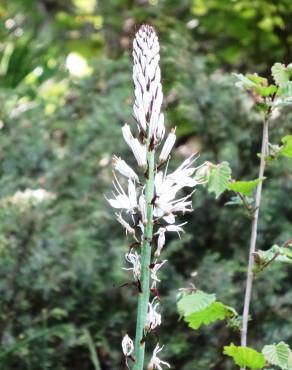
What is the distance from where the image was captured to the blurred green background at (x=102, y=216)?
3.55 metres

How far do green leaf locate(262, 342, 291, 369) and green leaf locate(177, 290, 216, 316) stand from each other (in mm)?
215

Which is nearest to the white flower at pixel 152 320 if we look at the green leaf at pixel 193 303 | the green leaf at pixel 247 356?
the green leaf at pixel 193 303

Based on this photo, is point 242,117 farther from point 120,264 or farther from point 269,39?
point 269,39

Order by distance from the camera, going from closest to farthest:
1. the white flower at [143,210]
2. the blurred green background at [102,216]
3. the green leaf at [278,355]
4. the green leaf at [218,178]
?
1. the white flower at [143,210]
2. the green leaf at [278,355]
3. the green leaf at [218,178]
4. the blurred green background at [102,216]

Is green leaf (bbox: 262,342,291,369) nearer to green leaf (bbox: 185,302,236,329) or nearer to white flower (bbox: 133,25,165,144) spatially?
green leaf (bbox: 185,302,236,329)

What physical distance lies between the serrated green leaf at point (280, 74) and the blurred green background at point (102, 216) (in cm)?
152

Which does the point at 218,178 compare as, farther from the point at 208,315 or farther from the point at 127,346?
the point at 127,346

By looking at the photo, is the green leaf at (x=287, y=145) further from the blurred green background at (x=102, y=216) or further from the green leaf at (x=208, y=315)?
the blurred green background at (x=102, y=216)

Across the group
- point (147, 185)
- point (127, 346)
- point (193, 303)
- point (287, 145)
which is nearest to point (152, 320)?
point (127, 346)

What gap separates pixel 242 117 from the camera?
432cm

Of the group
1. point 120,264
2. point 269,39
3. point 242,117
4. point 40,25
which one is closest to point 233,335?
point 120,264

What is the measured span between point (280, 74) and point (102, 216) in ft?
6.96

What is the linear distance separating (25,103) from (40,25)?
3.91 meters

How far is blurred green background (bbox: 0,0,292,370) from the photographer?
3.55 metres
